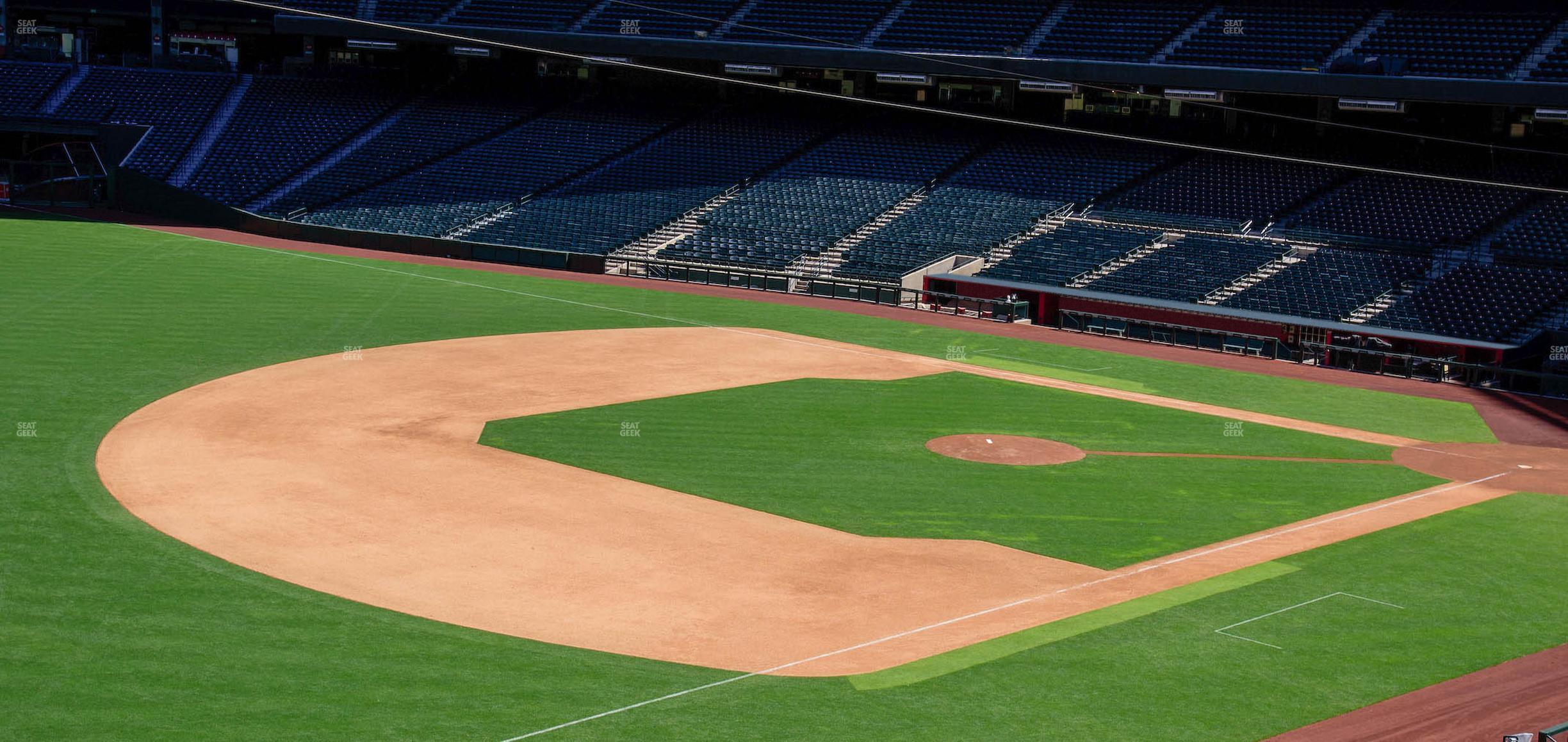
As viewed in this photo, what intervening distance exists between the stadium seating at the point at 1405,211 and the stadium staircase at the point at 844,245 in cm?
1320

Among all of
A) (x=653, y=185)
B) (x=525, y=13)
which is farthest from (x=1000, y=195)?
(x=525, y=13)

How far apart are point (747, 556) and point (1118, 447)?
1026cm

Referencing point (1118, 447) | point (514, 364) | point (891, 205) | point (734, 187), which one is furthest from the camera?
point (734, 187)

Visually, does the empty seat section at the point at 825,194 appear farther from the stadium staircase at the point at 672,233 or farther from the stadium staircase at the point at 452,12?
the stadium staircase at the point at 452,12

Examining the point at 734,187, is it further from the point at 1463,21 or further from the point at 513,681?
the point at 513,681

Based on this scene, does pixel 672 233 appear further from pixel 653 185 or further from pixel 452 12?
pixel 452 12

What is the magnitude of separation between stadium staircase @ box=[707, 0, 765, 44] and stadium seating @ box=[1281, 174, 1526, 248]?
77.8 feet

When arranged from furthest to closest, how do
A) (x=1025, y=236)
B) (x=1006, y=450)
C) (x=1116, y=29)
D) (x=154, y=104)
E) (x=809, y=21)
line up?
(x=154, y=104)
(x=809, y=21)
(x=1116, y=29)
(x=1025, y=236)
(x=1006, y=450)

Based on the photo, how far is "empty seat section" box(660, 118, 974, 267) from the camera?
50625mm

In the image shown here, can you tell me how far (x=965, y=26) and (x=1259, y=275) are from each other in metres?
17.6

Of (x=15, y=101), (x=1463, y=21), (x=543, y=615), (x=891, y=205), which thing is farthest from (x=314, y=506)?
(x=15, y=101)

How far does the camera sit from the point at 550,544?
19203 mm

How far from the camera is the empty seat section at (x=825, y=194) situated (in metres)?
50.6

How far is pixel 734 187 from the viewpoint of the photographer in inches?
2195
